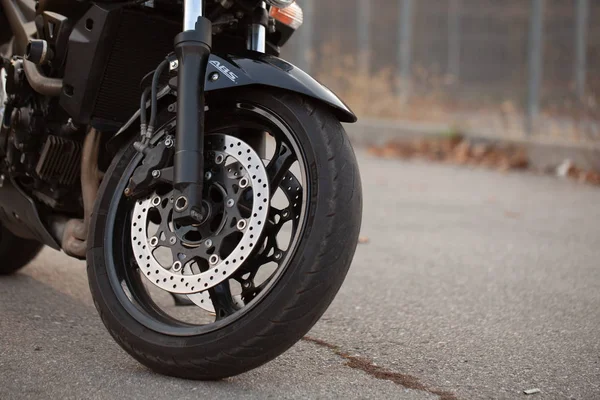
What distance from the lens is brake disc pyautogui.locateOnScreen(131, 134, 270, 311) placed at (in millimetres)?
2678

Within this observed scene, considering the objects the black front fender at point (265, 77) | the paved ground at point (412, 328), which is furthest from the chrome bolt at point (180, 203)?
the paved ground at point (412, 328)

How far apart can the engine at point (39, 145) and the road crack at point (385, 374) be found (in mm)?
1036

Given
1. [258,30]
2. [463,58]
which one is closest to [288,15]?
[258,30]

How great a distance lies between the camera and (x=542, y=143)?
903 cm

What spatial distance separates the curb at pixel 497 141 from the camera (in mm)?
8570

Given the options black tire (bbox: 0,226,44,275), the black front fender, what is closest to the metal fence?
black tire (bbox: 0,226,44,275)

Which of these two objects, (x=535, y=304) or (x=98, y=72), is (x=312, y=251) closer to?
(x=98, y=72)

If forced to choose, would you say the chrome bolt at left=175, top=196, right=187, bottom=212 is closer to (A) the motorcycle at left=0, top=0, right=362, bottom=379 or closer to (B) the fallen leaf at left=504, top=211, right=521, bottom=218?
(A) the motorcycle at left=0, top=0, right=362, bottom=379

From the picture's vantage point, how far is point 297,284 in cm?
252

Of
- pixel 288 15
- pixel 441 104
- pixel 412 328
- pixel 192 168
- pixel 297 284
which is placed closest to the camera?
pixel 297 284

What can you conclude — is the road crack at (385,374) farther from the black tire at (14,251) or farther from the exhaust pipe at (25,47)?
the black tire at (14,251)

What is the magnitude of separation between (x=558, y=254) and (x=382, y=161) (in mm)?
4499

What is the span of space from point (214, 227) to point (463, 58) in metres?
9.26

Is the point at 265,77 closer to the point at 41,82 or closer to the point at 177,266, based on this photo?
the point at 177,266
